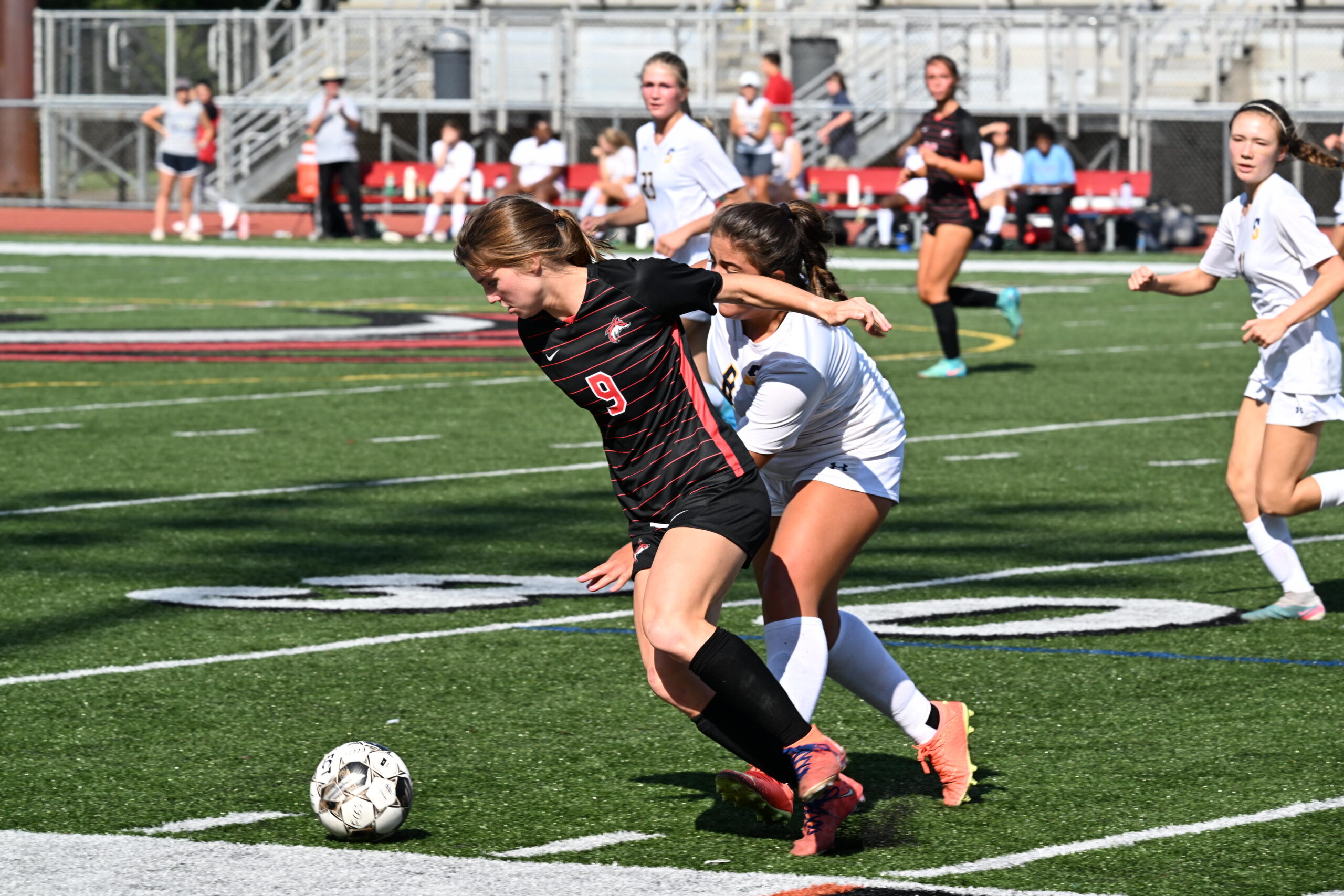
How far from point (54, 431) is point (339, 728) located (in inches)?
310

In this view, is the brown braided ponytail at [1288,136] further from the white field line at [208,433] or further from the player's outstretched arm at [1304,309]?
the white field line at [208,433]

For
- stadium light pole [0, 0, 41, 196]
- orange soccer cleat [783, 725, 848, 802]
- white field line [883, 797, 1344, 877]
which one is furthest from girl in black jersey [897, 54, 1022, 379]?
stadium light pole [0, 0, 41, 196]

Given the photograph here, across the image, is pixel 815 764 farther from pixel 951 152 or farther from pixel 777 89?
pixel 777 89

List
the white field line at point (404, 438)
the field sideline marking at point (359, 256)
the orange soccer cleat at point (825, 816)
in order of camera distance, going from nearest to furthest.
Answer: the orange soccer cleat at point (825, 816)
the white field line at point (404, 438)
the field sideline marking at point (359, 256)

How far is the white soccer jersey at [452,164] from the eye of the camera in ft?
120

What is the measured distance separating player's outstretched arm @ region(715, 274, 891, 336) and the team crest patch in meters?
0.27

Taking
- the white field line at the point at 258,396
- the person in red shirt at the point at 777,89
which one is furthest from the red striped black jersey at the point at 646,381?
the person in red shirt at the point at 777,89

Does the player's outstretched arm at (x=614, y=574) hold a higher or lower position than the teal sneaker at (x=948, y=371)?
higher

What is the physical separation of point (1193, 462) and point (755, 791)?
7.71 meters

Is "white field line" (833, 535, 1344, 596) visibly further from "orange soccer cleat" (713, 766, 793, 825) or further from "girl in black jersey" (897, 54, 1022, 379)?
"girl in black jersey" (897, 54, 1022, 379)

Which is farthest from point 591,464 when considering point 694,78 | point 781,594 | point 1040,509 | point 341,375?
point 694,78

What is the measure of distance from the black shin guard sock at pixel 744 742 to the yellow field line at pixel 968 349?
11.7 m

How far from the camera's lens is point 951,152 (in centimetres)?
1588

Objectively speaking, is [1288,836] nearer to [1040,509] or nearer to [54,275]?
[1040,509]
